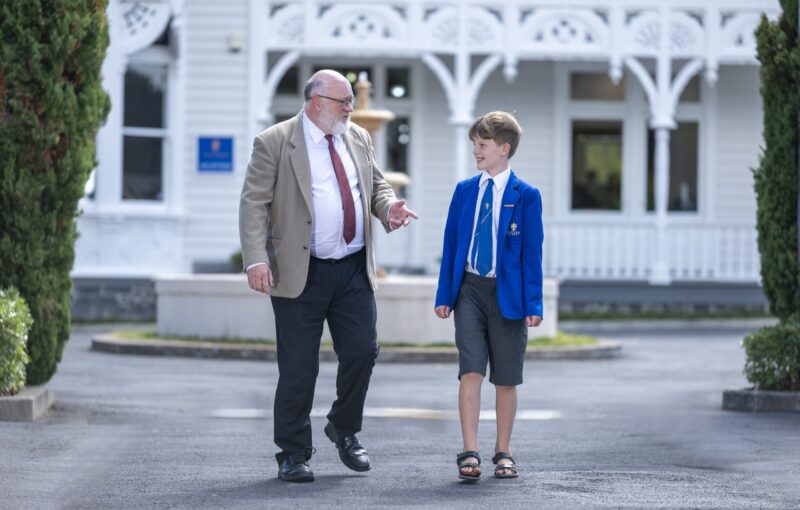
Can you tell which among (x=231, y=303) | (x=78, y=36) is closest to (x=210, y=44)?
(x=231, y=303)

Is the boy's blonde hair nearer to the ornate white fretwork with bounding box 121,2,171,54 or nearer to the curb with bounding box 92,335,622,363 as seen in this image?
the curb with bounding box 92,335,622,363

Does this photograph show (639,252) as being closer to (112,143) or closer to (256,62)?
(256,62)

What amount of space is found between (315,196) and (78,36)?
367 centimetres

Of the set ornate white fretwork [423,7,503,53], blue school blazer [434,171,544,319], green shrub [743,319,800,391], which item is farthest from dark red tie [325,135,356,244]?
ornate white fretwork [423,7,503,53]

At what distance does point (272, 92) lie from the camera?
23938 millimetres

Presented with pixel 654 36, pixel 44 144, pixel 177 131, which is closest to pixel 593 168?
pixel 654 36

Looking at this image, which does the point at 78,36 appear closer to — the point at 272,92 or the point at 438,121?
the point at 272,92

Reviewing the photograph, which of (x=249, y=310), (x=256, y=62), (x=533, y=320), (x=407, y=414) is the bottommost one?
(x=407, y=414)

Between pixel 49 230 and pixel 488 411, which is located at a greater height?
pixel 49 230

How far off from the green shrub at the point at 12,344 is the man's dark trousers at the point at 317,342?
2.81 m

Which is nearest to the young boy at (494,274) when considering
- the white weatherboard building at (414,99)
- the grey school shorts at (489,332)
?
the grey school shorts at (489,332)

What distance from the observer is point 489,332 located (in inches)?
310

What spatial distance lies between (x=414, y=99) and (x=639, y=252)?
4.18m

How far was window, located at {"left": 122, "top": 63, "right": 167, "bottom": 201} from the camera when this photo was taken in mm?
23562
